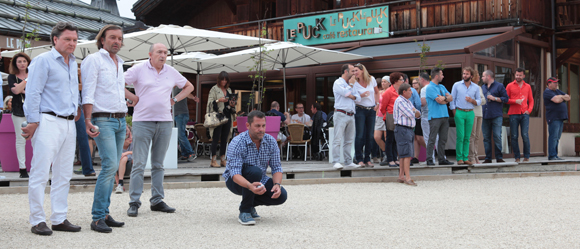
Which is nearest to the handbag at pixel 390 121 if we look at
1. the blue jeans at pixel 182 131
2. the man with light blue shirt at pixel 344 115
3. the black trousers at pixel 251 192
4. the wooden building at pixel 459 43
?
the man with light blue shirt at pixel 344 115

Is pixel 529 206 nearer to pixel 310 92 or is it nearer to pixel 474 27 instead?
pixel 474 27

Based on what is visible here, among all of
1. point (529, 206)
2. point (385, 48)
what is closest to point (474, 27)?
point (385, 48)

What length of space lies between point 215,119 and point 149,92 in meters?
3.48

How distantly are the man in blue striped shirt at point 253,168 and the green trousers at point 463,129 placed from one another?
514 cm

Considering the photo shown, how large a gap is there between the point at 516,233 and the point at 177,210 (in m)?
3.24

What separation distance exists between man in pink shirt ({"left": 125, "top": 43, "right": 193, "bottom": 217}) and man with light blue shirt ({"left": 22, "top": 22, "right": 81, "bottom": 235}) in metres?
0.88

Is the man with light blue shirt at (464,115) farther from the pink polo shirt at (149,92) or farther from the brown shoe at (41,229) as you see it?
the brown shoe at (41,229)

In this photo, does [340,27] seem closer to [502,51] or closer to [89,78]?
[502,51]

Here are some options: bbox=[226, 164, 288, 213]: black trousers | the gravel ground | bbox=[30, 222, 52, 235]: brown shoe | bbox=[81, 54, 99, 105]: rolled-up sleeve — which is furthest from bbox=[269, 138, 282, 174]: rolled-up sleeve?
bbox=[30, 222, 52, 235]: brown shoe

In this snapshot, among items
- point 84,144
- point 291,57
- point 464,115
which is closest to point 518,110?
point 464,115

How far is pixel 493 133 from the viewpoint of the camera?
10.1m

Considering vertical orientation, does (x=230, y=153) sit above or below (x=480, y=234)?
above

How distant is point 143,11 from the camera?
65.3 ft

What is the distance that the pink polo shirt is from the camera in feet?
17.8
